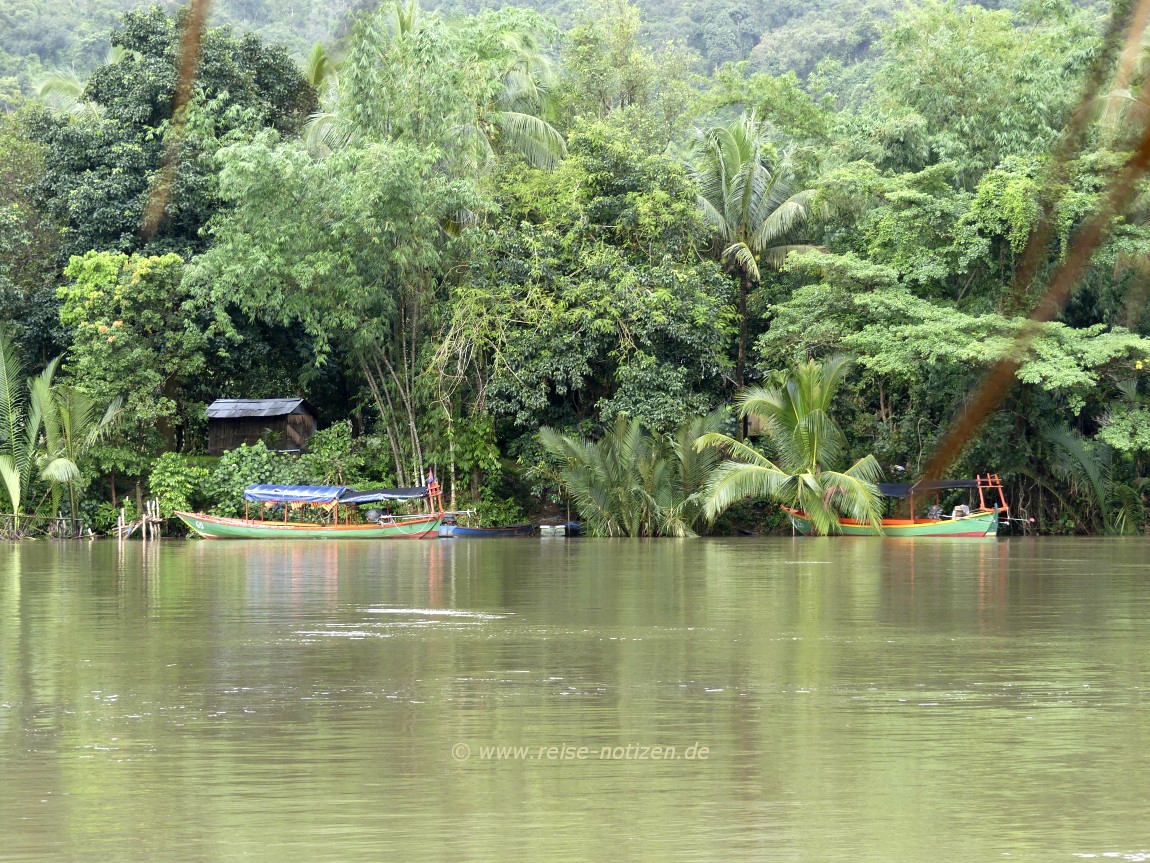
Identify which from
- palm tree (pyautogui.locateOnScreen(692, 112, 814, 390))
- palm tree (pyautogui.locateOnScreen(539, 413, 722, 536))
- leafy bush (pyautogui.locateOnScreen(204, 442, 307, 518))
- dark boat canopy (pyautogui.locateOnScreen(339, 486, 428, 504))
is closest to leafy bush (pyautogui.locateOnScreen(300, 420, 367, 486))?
leafy bush (pyautogui.locateOnScreen(204, 442, 307, 518))

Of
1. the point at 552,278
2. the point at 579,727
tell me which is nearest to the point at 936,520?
the point at 552,278

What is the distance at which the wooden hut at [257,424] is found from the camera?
31234mm

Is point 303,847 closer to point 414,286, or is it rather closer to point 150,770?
point 150,770

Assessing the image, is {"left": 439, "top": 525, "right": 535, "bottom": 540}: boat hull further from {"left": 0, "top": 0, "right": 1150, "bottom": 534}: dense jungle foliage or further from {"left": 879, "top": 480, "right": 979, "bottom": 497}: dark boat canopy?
{"left": 879, "top": 480, "right": 979, "bottom": 497}: dark boat canopy

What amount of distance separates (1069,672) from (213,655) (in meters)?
5.09

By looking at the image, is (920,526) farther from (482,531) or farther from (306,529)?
(306,529)

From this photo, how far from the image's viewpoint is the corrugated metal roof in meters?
31.1

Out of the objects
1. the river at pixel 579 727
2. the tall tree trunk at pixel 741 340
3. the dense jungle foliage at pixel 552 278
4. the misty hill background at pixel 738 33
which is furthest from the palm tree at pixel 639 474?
the river at pixel 579 727

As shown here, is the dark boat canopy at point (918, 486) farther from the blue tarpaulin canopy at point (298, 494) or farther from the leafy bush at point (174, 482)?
the leafy bush at point (174, 482)

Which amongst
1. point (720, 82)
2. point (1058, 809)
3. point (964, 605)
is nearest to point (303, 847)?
point (1058, 809)

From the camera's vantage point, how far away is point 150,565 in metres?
19.9

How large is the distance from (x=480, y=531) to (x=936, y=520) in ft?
30.1

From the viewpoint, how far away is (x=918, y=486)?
93.1ft

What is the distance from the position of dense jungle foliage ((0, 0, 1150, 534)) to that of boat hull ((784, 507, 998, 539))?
1.24 m
